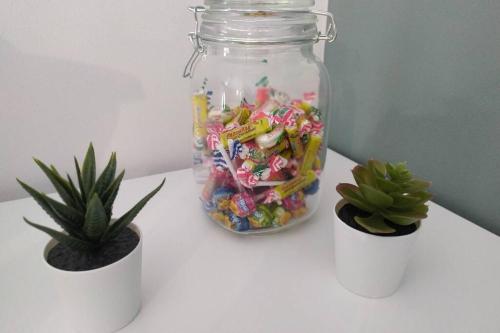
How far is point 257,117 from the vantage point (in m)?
0.51

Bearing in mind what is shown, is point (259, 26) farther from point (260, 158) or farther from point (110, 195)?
point (110, 195)

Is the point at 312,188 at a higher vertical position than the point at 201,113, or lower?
lower

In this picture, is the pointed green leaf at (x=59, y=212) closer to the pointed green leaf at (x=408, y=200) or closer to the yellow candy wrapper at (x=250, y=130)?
the yellow candy wrapper at (x=250, y=130)

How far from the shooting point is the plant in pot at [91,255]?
351 millimetres

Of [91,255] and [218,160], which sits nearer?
[91,255]

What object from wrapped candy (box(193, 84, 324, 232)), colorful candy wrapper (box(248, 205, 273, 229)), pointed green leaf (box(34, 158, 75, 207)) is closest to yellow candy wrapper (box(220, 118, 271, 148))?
wrapped candy (box(193, 84, 324, 232))

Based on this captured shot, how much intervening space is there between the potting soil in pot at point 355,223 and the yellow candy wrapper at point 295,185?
0.32 feet

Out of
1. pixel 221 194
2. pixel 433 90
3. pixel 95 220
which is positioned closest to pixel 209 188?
pixel 221 194

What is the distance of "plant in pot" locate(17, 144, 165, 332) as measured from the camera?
13.8 inches

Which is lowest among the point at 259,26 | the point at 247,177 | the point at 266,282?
the point at 266,282

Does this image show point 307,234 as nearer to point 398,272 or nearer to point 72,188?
point 398,272

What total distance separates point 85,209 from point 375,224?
12.5 inches

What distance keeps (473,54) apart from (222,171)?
41 cm

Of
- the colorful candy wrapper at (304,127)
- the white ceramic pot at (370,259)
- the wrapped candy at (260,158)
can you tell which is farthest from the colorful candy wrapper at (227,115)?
the white ceramic pot at (370,259)
